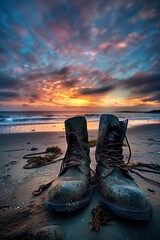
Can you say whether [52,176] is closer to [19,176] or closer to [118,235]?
[19,176]

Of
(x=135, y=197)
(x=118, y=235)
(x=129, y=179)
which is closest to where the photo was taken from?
(x=118, y=235)

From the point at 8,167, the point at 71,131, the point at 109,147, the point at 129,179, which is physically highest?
the point at 71,131

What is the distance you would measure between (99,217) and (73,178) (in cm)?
38

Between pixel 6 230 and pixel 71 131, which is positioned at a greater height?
pixel 71 131

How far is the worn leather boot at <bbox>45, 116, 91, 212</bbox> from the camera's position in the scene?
1140mm

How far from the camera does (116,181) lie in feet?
4.38

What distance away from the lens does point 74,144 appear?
6.03 feet

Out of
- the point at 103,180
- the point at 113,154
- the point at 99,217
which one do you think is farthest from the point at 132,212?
the point at 113,154

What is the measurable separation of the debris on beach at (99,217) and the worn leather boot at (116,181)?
0.04 metres

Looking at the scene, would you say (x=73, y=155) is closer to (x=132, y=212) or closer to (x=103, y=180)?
(x=103, y=180)

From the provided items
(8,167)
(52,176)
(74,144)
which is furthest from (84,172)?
(8,167)

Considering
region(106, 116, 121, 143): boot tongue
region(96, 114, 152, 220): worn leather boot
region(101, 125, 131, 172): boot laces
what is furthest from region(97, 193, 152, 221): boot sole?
region(106, 116, 121, 143): boot tongue

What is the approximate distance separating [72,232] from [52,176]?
3.41 ft

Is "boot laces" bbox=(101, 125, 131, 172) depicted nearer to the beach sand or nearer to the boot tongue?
the boot tongue
